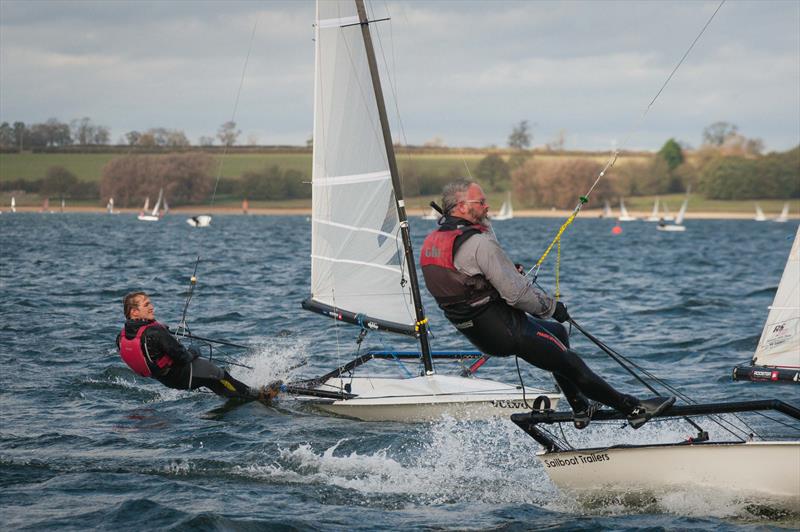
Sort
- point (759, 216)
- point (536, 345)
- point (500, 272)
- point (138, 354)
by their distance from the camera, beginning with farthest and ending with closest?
point (759, 216) < point (138, 354) < point (536, 345) < point (500, 272)

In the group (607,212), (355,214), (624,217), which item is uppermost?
(355,214)

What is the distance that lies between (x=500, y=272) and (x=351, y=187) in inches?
194

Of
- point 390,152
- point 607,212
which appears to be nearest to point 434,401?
point 390,152

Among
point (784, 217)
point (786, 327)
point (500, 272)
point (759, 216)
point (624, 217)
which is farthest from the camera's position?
point (759, 216)

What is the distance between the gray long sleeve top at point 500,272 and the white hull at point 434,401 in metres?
2.93

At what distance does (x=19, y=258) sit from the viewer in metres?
31.7

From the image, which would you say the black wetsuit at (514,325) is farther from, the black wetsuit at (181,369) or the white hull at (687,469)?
the black wetsuit at (181,369)

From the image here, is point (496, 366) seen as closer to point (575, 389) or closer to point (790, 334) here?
point (790, 334)

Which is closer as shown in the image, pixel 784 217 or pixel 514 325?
pixel 514 325

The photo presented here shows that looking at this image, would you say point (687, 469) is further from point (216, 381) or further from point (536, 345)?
point (216, 381)

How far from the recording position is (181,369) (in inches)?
396

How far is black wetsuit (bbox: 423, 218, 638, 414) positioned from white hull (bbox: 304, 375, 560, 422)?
2417mm

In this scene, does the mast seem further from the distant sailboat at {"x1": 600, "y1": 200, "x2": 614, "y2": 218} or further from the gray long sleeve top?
the distant sailboat at {"x1": 600, "y1": 200, "x2": 614, "y2": 218}

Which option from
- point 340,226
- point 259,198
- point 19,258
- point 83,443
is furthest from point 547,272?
point 259,198
